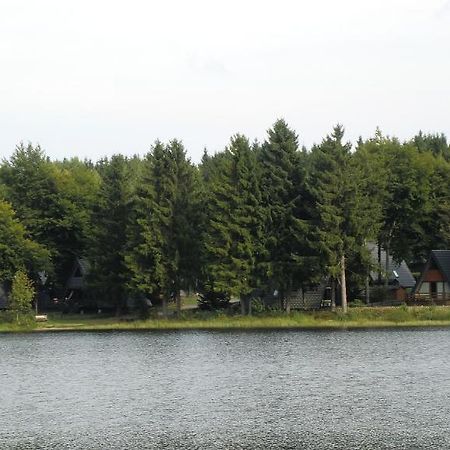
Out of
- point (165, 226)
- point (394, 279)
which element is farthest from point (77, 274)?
point (394, 279)

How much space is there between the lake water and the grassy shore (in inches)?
316

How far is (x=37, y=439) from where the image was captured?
103ft

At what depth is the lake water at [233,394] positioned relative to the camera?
31125 mm

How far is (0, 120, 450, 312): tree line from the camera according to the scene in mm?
80312

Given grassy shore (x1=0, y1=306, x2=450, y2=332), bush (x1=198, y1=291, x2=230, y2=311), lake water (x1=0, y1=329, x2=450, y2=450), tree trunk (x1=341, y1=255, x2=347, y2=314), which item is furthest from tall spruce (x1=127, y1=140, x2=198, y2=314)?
lake water (x1=0, y1=329, x2=450, y2=450)

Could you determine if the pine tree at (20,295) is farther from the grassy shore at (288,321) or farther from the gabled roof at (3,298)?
the gabled roof at (3,298)

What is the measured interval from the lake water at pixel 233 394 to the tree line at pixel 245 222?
51.1 ft

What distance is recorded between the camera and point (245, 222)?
265ft

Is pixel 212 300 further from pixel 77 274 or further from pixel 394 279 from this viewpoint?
pixel 77 274

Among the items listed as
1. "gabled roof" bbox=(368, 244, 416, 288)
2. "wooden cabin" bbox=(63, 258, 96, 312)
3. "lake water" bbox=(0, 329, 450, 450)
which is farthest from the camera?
"wooden cabin" bbox=(63, 258, 96, 312)

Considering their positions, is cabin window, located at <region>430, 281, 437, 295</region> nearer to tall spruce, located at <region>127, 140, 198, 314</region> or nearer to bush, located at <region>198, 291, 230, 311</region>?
bush, located at <region>198, 291, 230, 311</region>

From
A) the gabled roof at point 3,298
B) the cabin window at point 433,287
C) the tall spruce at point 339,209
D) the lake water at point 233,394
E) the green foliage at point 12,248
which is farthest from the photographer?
the gabled roof at point 3,298

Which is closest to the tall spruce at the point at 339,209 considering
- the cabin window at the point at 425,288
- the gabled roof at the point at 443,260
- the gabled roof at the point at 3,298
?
the gabled roof at the point at 443,260

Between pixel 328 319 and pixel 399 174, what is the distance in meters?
26.6
